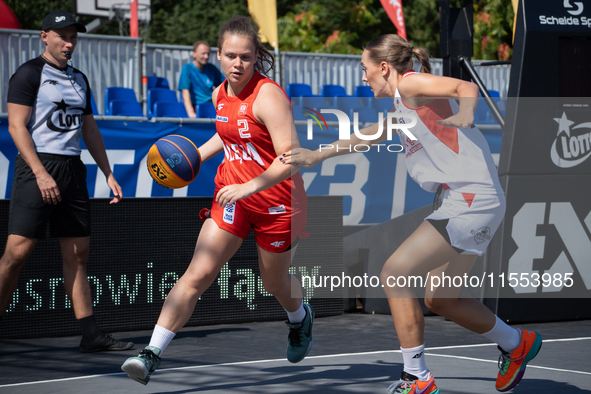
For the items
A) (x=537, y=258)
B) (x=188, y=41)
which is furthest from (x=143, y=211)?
(x=188, y=41)

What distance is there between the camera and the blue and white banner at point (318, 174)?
24.3 feet

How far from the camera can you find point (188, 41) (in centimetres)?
3584

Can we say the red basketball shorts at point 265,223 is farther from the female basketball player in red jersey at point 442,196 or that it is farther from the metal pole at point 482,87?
the metal pole at point 482,87

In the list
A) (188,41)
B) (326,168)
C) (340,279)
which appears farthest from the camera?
(188,41)

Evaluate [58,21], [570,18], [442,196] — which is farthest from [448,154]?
[570,18]

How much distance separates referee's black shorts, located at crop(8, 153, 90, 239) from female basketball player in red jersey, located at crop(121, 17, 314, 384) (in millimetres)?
1248

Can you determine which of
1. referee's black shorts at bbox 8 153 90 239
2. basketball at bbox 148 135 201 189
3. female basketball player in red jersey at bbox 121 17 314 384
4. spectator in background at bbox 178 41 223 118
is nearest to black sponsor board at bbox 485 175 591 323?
female basketball player in red jersey at bbox 121 17 314 384

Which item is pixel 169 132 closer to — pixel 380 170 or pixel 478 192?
pixel 380 170

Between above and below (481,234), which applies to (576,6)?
above

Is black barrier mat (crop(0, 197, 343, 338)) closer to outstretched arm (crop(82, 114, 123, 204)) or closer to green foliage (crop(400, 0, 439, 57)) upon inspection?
outstretched arm (crop(82, 114, 123, 204))

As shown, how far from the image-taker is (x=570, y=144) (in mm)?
5758

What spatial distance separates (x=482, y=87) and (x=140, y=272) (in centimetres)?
367

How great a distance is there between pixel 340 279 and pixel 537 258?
1.99 meters

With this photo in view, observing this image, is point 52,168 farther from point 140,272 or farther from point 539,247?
point 539,247
